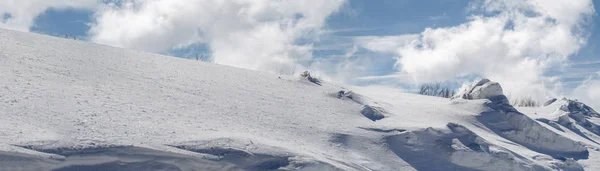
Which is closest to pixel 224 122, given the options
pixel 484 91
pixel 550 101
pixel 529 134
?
pixel 529 134

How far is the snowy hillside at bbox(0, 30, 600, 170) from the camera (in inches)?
307

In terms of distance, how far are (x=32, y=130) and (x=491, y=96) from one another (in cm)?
866

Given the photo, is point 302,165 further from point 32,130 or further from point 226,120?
point 32,130

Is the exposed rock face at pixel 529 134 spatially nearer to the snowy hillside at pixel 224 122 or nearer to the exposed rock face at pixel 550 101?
the snowy hillside at pixel 224 122

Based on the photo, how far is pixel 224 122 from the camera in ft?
30.8

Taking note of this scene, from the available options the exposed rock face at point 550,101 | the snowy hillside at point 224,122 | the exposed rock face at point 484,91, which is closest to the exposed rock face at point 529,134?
the snowy hillside at point 224,122

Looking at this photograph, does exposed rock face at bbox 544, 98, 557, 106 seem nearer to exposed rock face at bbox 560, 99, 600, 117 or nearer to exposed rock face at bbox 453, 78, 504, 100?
exposed rock face at bbox 560, 99, 600, 117

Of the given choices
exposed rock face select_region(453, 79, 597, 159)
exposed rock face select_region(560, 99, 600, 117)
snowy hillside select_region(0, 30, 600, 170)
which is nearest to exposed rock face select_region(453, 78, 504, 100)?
snowy hillside select_region(0, 30, 600, 170)

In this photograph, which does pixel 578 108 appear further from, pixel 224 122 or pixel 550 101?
pixel 224 122

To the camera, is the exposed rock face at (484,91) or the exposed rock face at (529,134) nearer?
the exposed rock face at (529,134)

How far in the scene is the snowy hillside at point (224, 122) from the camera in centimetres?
780

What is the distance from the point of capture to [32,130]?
760 cm

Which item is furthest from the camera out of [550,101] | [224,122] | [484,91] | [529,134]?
[550,101]

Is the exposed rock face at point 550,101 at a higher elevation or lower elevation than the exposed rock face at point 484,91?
higher
